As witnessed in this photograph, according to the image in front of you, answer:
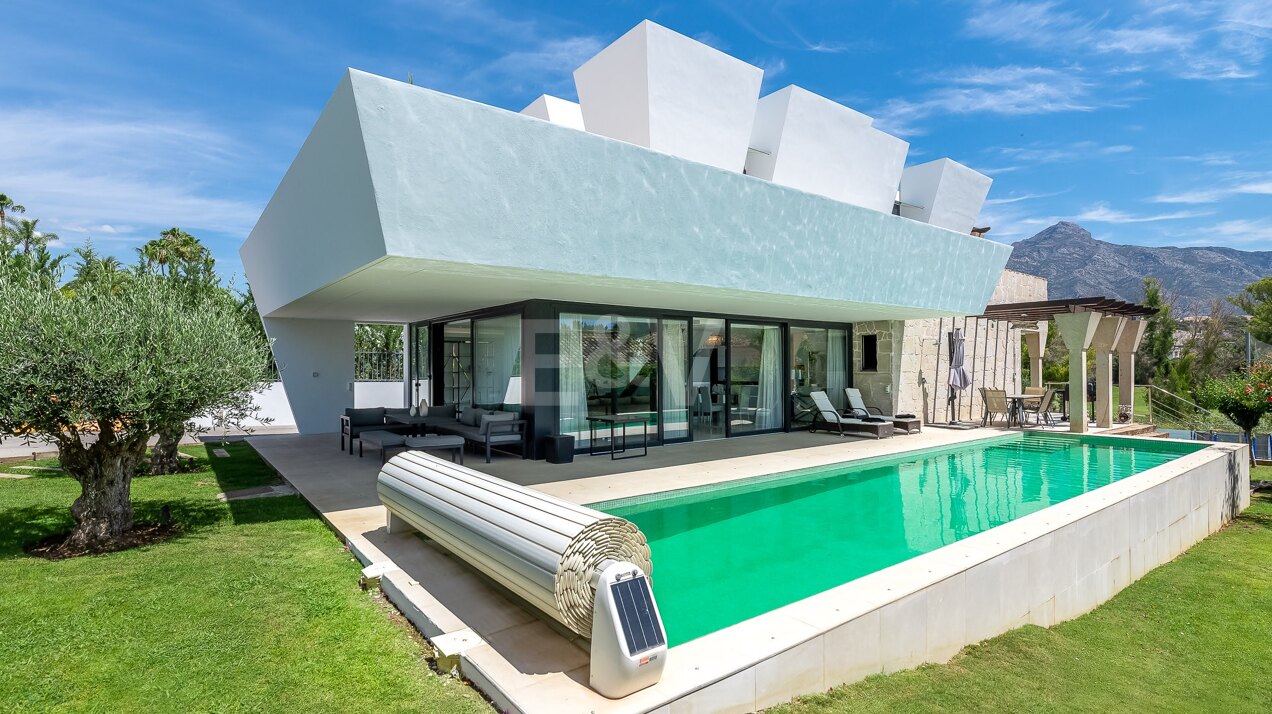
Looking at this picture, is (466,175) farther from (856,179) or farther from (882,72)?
(882,72)

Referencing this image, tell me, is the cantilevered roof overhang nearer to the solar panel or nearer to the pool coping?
the pool coping

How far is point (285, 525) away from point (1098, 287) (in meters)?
101

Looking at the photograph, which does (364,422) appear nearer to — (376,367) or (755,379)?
(755,379)

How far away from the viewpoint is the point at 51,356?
5305 mm

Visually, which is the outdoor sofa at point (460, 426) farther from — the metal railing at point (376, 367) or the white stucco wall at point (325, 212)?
the metal railing at point (376, 367)

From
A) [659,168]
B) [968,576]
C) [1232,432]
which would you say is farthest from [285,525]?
[1232,432]

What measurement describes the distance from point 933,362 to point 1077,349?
347 cm

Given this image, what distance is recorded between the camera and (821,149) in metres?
12.7

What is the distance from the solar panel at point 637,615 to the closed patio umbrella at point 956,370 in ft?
55.7

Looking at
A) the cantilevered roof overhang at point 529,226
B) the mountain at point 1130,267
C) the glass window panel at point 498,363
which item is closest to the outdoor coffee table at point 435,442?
the glass window panel at point 498,363

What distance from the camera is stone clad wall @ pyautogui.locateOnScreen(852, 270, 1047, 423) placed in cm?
1659

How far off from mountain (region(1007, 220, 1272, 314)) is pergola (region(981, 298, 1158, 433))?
68.2 metres

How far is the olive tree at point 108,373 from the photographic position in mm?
5312

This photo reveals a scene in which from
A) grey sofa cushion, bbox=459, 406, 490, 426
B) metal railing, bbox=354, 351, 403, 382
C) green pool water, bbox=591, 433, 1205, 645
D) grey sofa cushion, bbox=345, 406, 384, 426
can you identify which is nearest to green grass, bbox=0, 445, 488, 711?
green pool water, bbox=591, 433, 1205, 645
